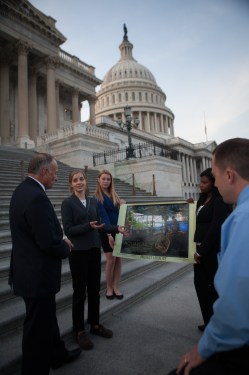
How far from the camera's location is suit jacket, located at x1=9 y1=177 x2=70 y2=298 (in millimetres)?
2273

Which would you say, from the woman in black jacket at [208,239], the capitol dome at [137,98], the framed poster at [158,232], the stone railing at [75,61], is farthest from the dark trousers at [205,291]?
the capitol dome at [137,98]

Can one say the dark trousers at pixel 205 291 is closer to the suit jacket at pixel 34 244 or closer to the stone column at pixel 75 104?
the suit jacket at pixel 34 244

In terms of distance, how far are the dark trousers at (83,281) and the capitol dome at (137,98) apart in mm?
71367

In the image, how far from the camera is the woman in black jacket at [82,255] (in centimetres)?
318

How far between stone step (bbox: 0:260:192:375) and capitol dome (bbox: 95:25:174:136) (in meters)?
69.2

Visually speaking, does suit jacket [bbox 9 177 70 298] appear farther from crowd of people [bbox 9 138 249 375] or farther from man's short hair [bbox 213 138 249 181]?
man's short hair [bbox 213 138 249 181]

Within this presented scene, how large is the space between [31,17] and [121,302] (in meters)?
28.1

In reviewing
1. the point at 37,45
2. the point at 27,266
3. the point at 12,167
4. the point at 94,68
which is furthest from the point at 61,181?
the point at 94,68

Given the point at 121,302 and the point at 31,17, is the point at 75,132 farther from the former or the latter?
the point at 121,302

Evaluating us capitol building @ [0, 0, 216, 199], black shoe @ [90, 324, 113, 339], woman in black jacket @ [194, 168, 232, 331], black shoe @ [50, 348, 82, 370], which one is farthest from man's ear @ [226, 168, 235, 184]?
us capitol building @ [0, 0, 216, 199]

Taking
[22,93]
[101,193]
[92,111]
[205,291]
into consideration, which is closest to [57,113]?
[92,111]

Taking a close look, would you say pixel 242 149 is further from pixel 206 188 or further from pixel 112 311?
pixel 112 311

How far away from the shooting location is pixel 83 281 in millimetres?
3232

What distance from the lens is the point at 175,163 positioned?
54.7ft
